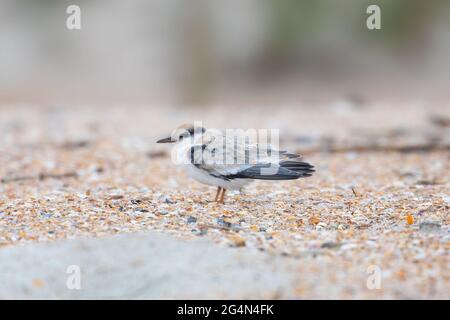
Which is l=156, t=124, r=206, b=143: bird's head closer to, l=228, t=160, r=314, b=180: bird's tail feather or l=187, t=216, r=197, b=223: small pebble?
l=228, t=160, r=314, b=180: bird's tail feather

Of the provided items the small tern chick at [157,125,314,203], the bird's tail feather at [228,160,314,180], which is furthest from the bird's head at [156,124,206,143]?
the bird's tail feather at [228,160,314,180]

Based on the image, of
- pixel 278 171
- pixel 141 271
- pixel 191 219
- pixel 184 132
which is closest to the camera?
pixel 141 271

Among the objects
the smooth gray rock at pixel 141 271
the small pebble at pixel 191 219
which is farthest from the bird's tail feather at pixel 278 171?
the smooth gray rock at pixel 141 271

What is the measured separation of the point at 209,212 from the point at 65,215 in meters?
1.10

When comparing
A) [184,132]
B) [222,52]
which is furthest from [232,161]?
[222,52]

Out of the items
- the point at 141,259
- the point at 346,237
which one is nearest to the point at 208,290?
the point at 141,259

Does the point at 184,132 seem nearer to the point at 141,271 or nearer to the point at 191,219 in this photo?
the point at 191,219

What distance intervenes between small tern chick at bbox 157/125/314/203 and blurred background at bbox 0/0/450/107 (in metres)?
10.0

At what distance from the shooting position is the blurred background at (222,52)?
17000 mm

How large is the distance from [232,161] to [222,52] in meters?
15.9

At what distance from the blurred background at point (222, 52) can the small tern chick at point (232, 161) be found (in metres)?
10.0

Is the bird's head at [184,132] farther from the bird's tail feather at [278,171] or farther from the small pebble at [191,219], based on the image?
the small pebble at [191,219]

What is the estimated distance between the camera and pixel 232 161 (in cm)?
557

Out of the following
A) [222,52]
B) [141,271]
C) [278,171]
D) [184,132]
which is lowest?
[141,271]
